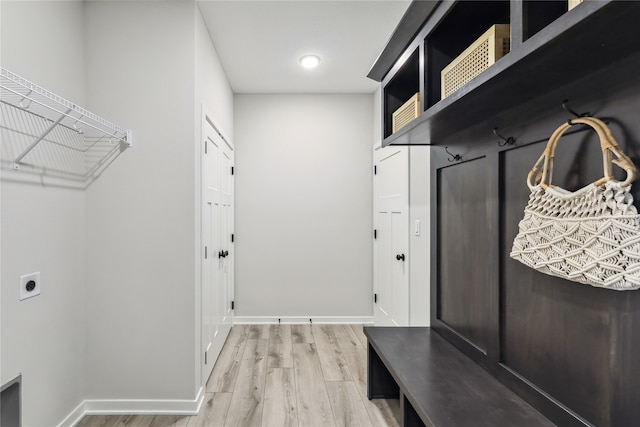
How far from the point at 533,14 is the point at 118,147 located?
2197 mm

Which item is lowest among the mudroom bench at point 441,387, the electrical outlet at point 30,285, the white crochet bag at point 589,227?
the mudroom bench at point 441,387

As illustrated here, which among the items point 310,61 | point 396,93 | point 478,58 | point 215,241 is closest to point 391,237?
point 396,93

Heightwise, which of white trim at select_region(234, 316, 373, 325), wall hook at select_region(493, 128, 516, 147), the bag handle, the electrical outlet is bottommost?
white trim at select_region(234, 316, 373, 325)

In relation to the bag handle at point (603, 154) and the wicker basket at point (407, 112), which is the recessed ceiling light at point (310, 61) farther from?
the bag handle at point (603, 154)

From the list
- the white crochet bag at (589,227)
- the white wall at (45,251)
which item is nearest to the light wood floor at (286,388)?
the white wall at (45,251)

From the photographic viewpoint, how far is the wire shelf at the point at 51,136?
152cm

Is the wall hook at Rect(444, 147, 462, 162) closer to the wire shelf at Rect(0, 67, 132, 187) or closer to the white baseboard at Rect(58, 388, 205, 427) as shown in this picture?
the wire shelf at Rect(0, 67, 132, 187)

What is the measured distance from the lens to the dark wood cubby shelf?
789mm

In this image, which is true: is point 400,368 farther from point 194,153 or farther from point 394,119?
point 194,153

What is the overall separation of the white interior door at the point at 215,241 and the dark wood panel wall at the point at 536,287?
5.20 ft

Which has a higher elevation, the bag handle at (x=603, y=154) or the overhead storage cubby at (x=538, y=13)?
the overhead storage cubby at (x=538, y=13)

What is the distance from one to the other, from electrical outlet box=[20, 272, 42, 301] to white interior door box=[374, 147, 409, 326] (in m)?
2.37

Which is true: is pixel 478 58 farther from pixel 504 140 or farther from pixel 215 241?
pixel 215 241

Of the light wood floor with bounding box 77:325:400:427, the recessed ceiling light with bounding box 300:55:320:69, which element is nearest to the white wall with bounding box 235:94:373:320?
the light wood floor with bounding box 77:325:400:427
